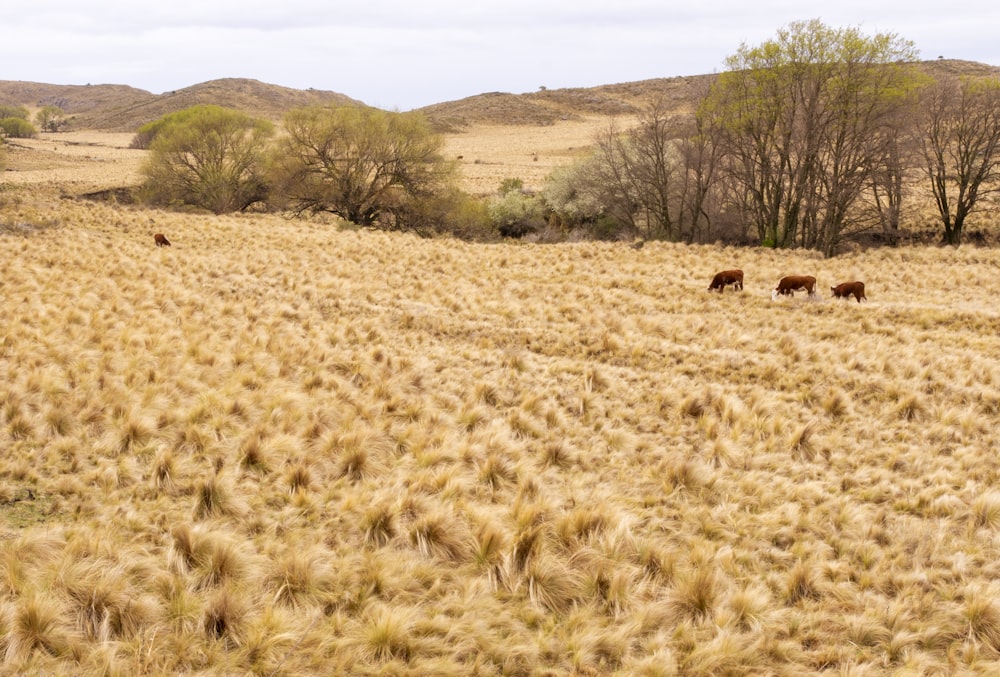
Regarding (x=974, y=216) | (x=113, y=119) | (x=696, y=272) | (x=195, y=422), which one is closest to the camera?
(x=195, y=422)

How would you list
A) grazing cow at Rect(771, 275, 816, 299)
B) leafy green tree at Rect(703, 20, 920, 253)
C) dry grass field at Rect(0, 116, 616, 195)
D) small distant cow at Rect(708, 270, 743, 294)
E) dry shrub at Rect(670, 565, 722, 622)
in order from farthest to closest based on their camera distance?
dry grass field at Rect(0, 116, 616, 195), leafy green tree at Rect(703, 20, 920, 253), small distant cow at Rect(708, 270, 743, 294), grazing cow at Rect(771, 275, 816, 299), dry shrub at Rect(670, 565, 722, 622)

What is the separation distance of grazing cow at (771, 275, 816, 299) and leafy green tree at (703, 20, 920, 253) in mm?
11413

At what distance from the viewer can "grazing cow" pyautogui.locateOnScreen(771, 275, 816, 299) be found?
588 inches

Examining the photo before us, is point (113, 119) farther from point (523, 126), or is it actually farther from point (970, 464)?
point (970, 464)

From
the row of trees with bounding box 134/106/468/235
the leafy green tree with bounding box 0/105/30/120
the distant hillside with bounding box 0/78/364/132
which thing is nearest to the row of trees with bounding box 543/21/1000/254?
the row of trees with bounding box 134/106/468/235

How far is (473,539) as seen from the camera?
5020 mm

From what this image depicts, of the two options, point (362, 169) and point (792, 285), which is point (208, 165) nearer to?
point (362, 169)

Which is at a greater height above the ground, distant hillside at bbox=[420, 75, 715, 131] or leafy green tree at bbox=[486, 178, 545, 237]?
distant hillside at bbox=[420, 75, 715, 131]

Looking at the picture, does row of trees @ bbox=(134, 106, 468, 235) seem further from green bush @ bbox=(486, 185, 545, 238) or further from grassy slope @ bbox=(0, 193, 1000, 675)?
grassy slope @ bbox=(0, 193, 1000, 675)

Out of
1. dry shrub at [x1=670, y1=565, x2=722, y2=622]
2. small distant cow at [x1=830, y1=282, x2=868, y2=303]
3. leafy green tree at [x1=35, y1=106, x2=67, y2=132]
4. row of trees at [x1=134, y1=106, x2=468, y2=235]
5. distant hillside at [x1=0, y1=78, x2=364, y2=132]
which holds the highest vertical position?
distant hillside at [x1=0, y1=78, x2=364, y2=132]

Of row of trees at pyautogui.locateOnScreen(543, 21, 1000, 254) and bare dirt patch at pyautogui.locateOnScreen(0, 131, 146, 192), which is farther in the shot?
bare dirt patch at pyautogui.locateOnScreen(0, 131, 146, 192)

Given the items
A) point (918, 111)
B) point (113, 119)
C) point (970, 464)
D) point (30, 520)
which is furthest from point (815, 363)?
point (113, 119)

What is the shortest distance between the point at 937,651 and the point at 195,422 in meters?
6.79

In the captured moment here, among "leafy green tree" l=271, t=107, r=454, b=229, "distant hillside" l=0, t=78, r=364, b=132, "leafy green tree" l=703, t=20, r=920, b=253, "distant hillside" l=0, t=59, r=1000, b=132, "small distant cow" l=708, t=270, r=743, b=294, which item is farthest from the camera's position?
"distant hillside" l=0, t=78, r=364, b=132
